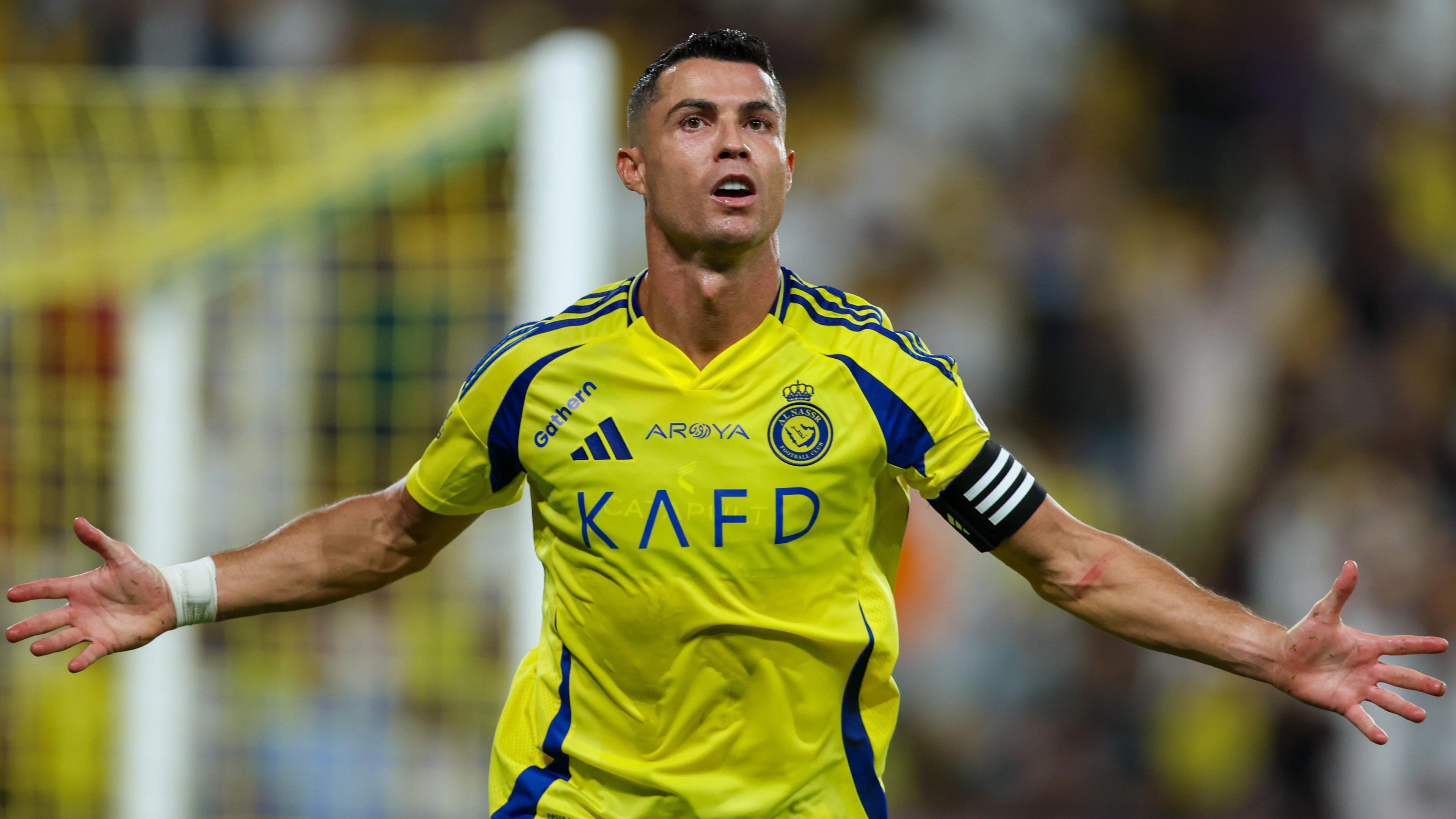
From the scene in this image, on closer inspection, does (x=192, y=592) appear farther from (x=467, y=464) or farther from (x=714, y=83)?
(x=714, y=83)

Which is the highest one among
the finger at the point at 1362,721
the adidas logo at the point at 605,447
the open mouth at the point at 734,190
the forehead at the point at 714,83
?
the forehead at the point at 714,83

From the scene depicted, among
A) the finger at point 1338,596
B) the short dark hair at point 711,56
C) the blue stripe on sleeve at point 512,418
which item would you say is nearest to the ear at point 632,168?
the short dark hair at point 711,56

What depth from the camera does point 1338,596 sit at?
2.83 meters

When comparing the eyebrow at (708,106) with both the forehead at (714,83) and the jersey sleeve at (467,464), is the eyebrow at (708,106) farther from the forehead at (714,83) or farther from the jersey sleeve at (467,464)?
the jersey sleeve at (467,464)

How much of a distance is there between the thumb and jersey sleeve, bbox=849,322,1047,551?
1.63 m

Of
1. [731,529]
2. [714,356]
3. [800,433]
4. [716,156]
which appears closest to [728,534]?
[731,529]

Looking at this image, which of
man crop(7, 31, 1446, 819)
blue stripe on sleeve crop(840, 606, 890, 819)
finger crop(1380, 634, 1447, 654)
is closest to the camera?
finger crop(1380, 634, 1447, 654)

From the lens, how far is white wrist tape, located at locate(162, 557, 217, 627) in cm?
319

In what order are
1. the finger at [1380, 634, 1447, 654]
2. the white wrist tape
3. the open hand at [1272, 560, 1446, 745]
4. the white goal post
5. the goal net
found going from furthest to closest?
the goal net < the white goal post < the white wrist tape < the open hand at [1272, 560, 1446, 745] < the finger at [1380, 634, 1447, 654]

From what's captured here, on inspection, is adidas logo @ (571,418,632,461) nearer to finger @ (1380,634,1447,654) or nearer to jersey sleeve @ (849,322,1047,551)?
jersey sleeve @ (849,322,1047,551)

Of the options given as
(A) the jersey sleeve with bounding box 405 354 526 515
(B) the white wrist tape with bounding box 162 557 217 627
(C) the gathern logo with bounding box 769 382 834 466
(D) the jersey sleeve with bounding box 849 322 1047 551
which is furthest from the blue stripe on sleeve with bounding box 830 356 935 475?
(B) the white wrist tape with bounding box 162 557 217 627

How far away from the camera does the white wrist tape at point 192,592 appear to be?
3.19 metres

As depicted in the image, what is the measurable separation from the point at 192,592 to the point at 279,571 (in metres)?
0.19

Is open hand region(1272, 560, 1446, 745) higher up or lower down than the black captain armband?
lower down
